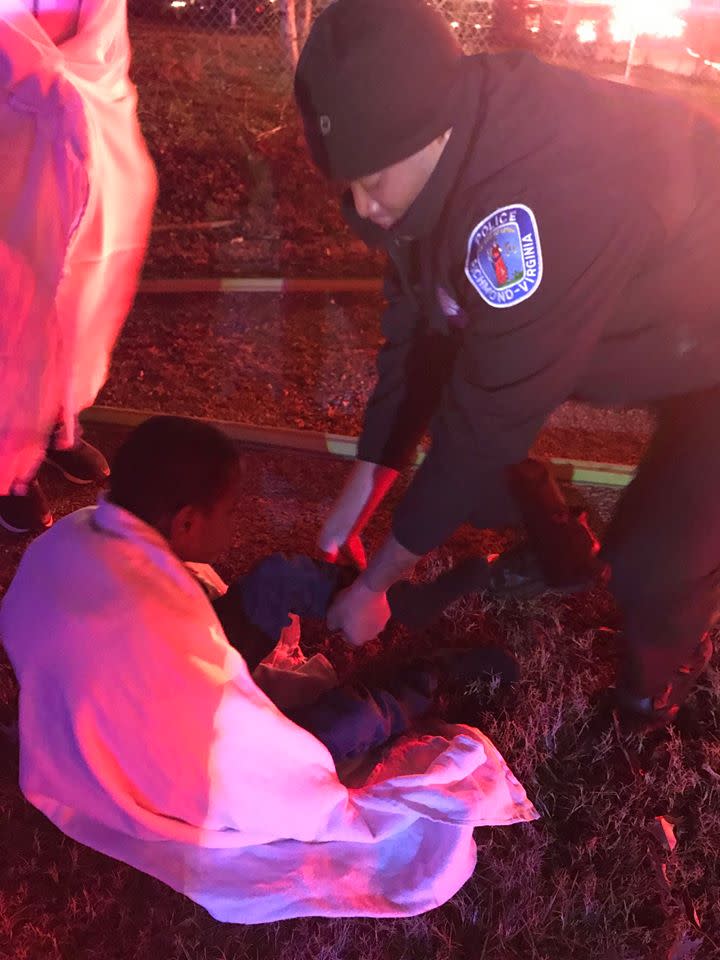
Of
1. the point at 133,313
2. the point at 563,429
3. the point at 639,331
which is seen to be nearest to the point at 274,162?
the point at 133,313

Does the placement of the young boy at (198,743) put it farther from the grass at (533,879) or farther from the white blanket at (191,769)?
the grass at (533,879)

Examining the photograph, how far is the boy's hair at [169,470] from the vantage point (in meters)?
1.79

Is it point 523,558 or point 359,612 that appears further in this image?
point 523,558

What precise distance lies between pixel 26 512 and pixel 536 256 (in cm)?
218

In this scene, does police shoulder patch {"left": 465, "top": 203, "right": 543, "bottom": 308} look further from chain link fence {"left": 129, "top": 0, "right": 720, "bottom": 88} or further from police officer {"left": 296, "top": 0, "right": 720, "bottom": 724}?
chain link fence {"left": 129, "top": 0, "right": 720, "bottom": 88}

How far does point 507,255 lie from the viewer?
4.87ft

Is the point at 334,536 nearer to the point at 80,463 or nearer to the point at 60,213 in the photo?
the point at 60,213

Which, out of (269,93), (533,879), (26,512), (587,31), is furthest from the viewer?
(269,93)

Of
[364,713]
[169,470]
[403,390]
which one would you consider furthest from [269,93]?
[364,713]

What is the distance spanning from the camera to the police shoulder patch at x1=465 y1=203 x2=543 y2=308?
146cm

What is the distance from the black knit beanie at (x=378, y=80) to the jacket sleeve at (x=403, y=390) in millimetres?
705

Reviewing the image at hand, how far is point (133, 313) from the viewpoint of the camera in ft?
14.0

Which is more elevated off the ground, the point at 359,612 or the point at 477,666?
the point at 359,612

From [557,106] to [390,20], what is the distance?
0.34m
